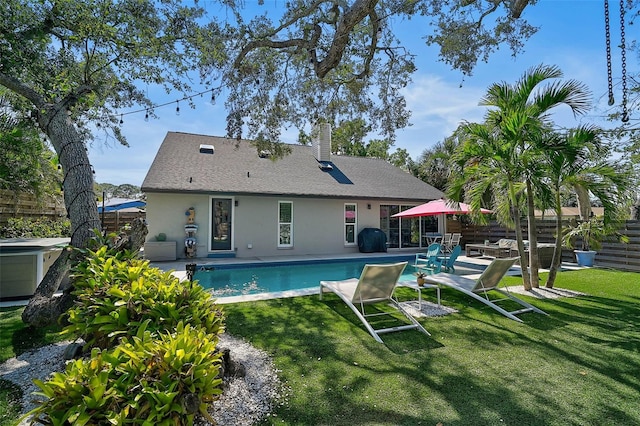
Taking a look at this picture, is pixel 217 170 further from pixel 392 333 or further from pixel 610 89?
pixel 610 89

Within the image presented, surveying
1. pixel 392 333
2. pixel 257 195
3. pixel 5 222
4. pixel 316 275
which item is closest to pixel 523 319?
pixel 392 333

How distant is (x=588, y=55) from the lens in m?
10.2

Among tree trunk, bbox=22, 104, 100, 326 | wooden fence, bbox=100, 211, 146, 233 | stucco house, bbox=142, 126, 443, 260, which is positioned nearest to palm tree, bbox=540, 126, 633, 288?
stucco house, bbox=142, 126, 443, 260

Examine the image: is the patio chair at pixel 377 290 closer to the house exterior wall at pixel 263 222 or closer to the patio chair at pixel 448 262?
the patio chair at pixel 448 262

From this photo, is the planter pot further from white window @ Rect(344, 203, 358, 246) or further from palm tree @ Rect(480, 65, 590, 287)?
white window @ Rect(344, 203, 358, 246)

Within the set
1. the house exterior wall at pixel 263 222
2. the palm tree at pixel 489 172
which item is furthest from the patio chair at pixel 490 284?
the house exterior wall at pixel 263 222

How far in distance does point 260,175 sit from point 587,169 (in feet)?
38.9

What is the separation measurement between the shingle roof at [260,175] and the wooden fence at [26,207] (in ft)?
12.5

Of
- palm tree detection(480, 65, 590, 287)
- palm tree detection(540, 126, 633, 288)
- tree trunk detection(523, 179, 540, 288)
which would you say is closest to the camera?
palm tree detection(540, 126, 633, 288)

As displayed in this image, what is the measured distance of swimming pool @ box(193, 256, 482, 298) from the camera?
9.54m

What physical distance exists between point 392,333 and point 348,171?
46.9ft

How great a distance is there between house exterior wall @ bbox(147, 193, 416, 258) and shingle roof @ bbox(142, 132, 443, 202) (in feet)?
2.11

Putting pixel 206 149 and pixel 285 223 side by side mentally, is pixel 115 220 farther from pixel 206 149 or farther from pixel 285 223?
pixel 285 223

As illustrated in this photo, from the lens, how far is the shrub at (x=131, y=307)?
10.2 feet
